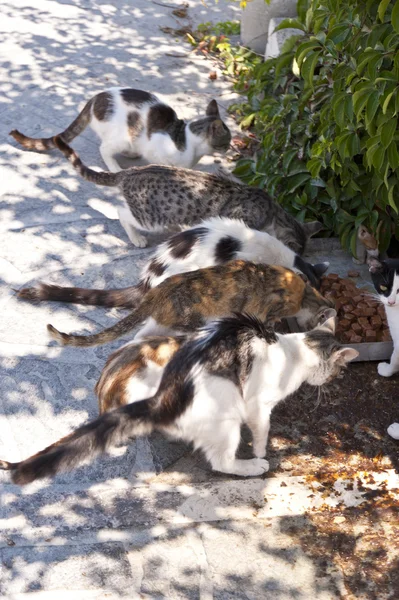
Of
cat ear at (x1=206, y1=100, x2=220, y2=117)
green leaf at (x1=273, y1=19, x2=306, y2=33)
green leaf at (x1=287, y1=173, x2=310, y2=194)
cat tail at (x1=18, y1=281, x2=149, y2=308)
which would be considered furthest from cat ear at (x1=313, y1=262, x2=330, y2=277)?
cat ear at (x1=206, y1=100, x2=220, y2=117)

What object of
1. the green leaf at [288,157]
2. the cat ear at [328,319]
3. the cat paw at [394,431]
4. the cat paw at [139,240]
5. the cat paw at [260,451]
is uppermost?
the green leaf at [288,157]

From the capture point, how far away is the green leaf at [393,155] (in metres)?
4.32

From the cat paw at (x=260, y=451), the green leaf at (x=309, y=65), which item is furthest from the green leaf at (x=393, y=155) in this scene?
the cat paw at (x=260, y=451)

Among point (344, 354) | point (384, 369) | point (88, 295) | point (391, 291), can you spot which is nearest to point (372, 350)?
point (384, 369)

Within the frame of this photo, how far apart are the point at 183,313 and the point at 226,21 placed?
6.05 m

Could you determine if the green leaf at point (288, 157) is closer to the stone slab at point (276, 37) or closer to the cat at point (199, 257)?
the cat at point (199, 257)

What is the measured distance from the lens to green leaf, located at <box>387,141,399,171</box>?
432 cm

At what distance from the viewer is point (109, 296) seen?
5.21 meters

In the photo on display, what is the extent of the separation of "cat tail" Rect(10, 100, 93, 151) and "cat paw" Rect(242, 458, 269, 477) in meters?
3.82

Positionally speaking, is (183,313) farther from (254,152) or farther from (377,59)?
(254,152)

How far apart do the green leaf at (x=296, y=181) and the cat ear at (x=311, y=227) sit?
358 mm

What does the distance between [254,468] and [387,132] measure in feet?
6.43

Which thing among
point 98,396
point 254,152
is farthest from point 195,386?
point 254,152

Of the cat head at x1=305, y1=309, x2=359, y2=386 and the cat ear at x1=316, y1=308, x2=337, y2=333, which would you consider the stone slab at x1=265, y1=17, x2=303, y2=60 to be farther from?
the cat head at x1=305, y1=309, x2=359, y2=386
